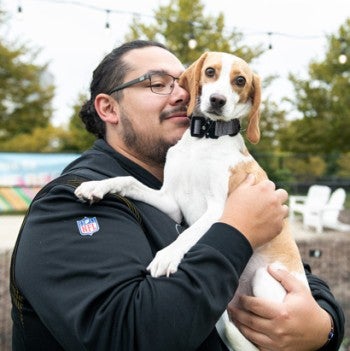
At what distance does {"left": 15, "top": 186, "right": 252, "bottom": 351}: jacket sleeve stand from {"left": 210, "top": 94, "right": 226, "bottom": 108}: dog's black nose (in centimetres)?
73

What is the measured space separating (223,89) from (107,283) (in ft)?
3.62

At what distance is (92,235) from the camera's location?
151 cm

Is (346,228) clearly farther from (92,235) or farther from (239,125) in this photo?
(92,235)

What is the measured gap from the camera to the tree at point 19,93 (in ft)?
61.1

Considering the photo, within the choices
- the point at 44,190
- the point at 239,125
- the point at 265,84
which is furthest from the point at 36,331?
→ the point at 265,84

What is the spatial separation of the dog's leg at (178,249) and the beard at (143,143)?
41 centimetres

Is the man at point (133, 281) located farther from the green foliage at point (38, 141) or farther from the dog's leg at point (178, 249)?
the green foliage at point (38, 141)

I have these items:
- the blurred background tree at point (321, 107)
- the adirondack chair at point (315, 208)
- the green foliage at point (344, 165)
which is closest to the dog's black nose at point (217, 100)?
the adirondack chair at point (315, 208)

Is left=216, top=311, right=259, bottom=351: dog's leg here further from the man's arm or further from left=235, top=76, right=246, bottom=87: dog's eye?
left=235, top=76, right=246, bottom=87: dog's eye

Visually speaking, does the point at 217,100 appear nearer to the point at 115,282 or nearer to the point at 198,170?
the point at 198,170

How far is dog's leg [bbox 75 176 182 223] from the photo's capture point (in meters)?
1.65

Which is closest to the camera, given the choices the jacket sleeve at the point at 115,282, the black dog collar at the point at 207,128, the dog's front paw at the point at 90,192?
the jacket sleeve at the point at 115,282

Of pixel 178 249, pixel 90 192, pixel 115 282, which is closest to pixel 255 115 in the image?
pixel 178 249

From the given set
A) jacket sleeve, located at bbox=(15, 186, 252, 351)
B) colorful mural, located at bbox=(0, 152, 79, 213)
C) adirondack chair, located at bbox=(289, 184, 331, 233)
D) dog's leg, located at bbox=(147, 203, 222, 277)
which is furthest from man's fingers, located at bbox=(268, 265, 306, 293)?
colorful mural, located at bbox=(0, 152, 79, 213)
